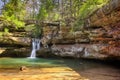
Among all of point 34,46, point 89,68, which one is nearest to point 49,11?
point 34,46

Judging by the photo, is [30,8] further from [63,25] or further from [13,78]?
[13,78]

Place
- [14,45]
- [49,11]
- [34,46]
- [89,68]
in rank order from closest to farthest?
[89,68] < [14,45] < [34,46] < [49,11]

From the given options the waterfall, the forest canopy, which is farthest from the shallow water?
the waterfall

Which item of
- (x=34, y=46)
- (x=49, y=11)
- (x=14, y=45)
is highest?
(x=49, y=11)

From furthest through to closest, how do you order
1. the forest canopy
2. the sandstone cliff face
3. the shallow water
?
1. the sandstone cliff face
2. the forest canopy
3. the shallow water

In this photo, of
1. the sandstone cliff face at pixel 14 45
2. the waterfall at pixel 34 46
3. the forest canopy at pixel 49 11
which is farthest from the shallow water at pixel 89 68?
the sandstone cliff face at pixel 14 45

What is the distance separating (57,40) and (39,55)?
4013 mm

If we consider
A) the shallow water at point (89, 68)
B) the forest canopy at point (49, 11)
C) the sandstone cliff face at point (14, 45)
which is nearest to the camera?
the shallow water at point (89, 68)

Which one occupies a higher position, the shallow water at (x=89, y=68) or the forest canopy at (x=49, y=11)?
the forest canopy at (x=49, y=11)

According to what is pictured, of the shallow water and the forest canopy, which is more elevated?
the forest canopy

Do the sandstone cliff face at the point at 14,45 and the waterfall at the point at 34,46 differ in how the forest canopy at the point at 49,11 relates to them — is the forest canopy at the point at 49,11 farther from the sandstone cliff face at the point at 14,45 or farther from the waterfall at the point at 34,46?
the waterfall at the point at 34,46

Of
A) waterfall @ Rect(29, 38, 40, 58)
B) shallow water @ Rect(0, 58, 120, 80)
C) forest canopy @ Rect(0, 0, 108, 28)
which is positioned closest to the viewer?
shallow water @ Rect(0, 58, 120, 80)

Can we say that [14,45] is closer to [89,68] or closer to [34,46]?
[34,46]

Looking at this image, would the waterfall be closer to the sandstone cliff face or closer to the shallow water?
the sandstone cliff face
